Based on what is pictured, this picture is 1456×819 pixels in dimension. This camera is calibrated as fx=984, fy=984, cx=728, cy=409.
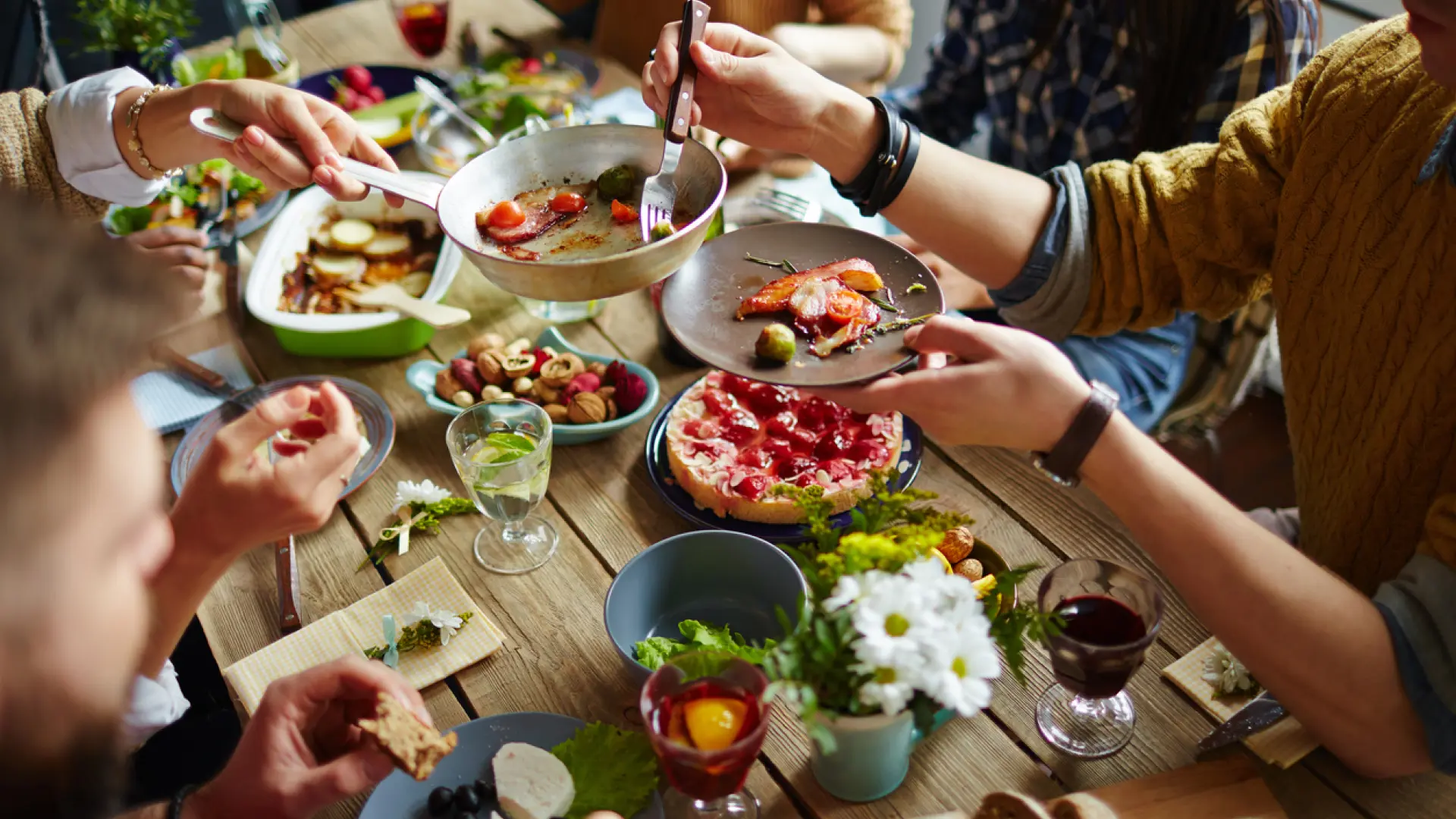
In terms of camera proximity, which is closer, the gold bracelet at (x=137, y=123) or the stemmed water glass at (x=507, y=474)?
the stemmed water glass at (x=507, y=474)

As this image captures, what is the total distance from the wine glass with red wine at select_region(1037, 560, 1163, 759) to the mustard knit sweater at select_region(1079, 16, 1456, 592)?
1.14 feet

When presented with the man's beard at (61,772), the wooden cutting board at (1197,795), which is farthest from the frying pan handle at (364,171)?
the wooden cutting board at (1197,795)

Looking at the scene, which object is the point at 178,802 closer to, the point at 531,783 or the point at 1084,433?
the point at 531,783

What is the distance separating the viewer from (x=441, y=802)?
40.7 inches

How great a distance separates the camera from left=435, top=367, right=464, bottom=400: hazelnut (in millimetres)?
1604

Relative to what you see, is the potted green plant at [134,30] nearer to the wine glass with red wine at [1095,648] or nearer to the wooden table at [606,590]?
the wooden table at [606,590]

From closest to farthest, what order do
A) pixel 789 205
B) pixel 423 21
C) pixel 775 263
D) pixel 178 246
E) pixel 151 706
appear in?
pixel 151 706 < pixel 775 263 < pixel 178 246 < pixel 789 205 < pixel 423 21

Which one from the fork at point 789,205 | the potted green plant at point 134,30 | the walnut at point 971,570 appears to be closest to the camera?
the walnut at point 971,570

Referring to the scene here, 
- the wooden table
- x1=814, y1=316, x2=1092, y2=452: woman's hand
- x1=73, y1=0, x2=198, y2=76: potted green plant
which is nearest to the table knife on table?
the wooden table

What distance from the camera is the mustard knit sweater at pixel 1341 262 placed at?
121 centimetres

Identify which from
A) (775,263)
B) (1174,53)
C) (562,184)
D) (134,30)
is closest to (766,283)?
(775,263)

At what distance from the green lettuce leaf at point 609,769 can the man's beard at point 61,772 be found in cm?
42

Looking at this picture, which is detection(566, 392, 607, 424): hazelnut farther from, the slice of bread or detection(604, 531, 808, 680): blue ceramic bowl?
the slice of bread

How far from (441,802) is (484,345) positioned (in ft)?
2.67
